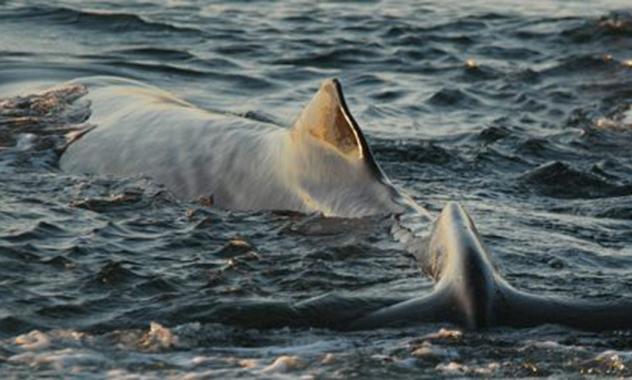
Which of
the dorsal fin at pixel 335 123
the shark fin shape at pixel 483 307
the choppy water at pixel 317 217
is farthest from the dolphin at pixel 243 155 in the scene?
the shark fin shape at pixel 483 307

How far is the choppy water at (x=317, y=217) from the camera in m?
5.70

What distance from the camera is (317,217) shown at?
7383 mm

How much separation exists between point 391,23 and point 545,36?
5.59 feet

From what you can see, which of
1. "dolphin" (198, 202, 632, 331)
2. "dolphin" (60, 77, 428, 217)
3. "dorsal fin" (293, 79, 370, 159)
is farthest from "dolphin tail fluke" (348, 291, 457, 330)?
"dorsal fin" (293, 79, 370, 159)

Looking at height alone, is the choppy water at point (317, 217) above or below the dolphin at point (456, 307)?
below

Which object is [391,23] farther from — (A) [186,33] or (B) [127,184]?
(B) [127,184]

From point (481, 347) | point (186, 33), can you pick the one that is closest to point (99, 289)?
point (481, 347)

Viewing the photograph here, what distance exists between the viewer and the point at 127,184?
28.3ft

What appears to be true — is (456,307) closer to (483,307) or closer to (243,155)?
(483,307)

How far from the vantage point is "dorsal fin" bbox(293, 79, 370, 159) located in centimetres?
712

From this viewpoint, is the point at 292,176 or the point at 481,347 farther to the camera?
the point at 292,176

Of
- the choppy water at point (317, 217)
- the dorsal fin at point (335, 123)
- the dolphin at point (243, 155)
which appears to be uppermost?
the dorsal fin at point (335, 123)

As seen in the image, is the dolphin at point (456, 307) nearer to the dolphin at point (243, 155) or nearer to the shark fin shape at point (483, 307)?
the shark fin shape at point (483, 307)

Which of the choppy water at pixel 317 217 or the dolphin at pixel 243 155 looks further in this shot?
the dolphin at pixel 243 155
